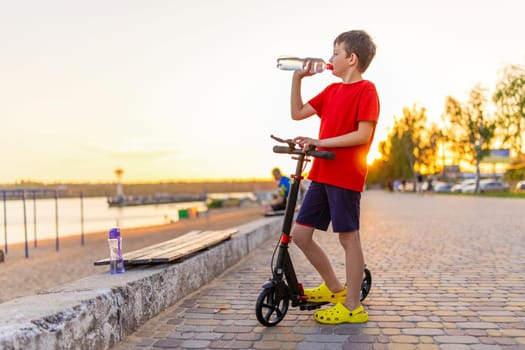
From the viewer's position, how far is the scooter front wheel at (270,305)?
11.6ft

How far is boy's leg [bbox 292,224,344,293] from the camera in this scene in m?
3.70

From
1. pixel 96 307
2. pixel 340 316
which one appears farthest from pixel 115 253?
pixel 340 316

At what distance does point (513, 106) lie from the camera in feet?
130

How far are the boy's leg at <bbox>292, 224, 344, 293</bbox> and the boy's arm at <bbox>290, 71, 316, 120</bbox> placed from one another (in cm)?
85

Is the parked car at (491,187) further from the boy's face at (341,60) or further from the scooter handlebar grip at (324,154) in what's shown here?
the scooter handlebar grip at (324,154)

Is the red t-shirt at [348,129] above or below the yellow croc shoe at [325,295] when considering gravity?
above

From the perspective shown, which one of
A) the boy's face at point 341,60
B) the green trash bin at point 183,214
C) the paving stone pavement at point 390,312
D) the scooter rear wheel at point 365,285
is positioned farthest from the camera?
the green trash bin at point 183,214

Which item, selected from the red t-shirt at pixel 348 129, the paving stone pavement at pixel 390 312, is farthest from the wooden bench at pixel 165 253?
the red t-shirt at pixel 348 129

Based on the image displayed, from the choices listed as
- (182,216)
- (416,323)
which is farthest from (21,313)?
(182,216)

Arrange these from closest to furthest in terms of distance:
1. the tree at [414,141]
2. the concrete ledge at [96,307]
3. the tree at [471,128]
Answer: the concrete ledge at [96,307] → the tree at [471,128] → the tree at [414,141]

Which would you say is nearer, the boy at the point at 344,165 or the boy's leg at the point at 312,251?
the boy at the point at 344,165

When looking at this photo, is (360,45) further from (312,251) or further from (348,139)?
(312,251)

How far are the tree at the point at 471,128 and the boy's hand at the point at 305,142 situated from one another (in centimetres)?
4962

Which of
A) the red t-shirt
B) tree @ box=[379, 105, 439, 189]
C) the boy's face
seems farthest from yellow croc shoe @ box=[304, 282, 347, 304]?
tree @ box=[379, 105, 439, 189]
